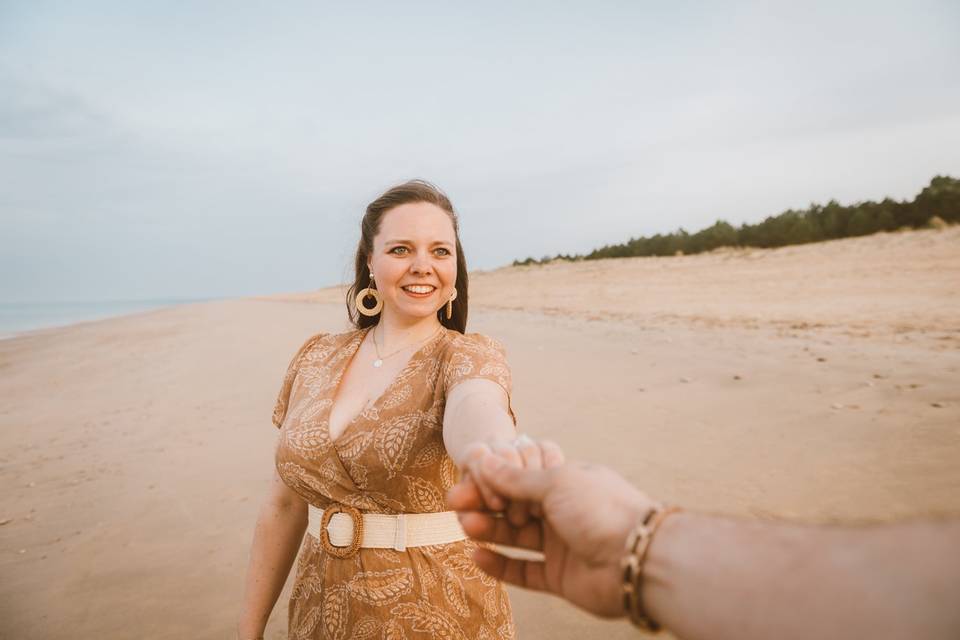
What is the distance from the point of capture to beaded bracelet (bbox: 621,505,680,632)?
770 millimetres

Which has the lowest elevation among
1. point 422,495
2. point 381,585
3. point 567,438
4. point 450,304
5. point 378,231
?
point 567,438

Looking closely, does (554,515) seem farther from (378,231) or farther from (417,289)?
(378,231)

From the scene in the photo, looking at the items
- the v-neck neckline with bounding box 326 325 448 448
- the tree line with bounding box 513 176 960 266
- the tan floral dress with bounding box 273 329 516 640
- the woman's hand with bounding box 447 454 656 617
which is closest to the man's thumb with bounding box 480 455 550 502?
the woman's hand with bounding box 447 454 656 617

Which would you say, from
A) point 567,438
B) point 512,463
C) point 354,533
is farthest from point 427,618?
point 567,438

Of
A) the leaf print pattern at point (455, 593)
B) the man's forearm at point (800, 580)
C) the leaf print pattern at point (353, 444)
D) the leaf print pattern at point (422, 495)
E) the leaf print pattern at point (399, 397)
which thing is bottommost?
the leaf print pattern at point (455, 593)

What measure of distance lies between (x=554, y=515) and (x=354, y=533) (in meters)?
1.08

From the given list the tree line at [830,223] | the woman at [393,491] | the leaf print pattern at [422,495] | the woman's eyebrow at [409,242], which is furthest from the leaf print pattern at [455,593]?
the tree line at [830,223]

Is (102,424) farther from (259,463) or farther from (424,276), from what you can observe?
(424,276)

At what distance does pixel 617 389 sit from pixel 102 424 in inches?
280

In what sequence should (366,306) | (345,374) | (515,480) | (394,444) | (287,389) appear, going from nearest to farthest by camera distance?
(515,480) → (394,444) → (345,374) → (287,389) → (366,306)

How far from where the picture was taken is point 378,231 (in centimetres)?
227

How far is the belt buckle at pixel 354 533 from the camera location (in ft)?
5.56

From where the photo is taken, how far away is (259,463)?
17.5ft

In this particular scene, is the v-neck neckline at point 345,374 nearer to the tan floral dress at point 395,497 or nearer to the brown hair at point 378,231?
the tan floral dress at point 395,497
